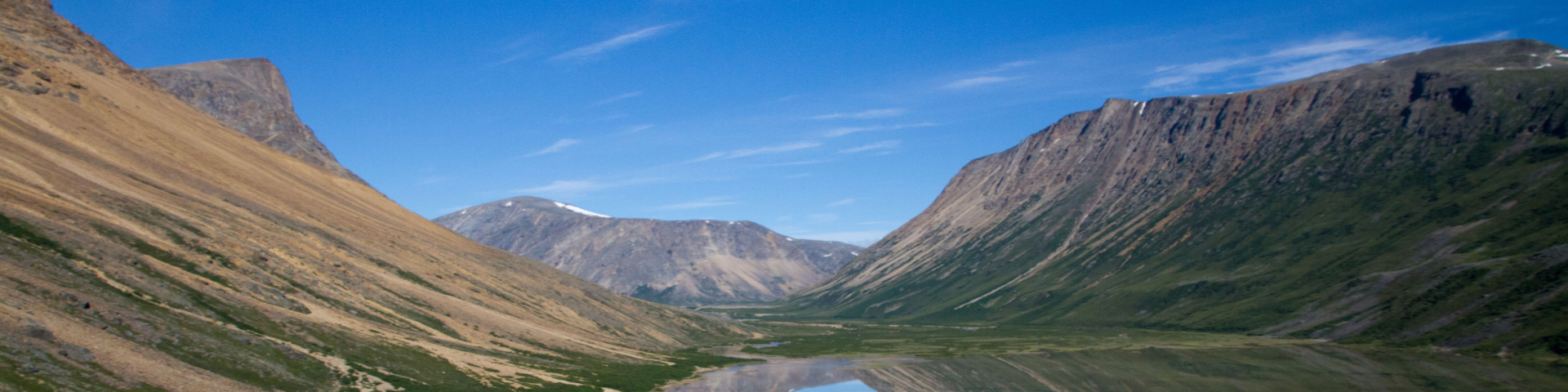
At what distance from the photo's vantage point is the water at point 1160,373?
2704 inches

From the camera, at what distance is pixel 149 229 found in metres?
64.8

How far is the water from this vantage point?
68688 millimetres

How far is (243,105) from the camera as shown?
181750 millimetres

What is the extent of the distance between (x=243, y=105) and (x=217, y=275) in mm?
143282

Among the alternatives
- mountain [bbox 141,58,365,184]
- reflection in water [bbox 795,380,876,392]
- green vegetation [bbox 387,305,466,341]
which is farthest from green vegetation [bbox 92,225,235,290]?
mountain [bbox 141,58,365,184]

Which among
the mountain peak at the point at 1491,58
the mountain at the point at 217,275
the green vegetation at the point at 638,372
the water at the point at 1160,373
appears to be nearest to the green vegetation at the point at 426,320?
the mountain at the point at 217,275

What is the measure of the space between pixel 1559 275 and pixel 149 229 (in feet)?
447

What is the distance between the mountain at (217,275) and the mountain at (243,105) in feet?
128

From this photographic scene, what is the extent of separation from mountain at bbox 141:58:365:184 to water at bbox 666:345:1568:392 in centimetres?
11033

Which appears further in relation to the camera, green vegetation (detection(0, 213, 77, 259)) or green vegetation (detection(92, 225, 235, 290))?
green vegetation (detection(92, 225, 235, 290))

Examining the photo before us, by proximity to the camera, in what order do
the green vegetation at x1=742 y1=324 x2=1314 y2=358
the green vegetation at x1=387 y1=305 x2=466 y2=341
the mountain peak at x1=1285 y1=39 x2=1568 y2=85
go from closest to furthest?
the green vegetation at x1=387 y1=305 x2=466 y2=341 → the green vegetation at x1=742 y1=324 x2=1314 y2=358 → the mountain peak at x1=1285 y1=39 x2=1568 y2=85

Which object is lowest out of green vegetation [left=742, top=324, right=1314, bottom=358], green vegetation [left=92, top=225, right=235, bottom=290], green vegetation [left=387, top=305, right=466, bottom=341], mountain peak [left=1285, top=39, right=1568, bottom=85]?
green vegetation [left=742, top=324, right=1314, bottom=358]

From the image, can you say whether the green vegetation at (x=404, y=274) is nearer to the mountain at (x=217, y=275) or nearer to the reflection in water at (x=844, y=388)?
the mountain at (x=217, y=275)

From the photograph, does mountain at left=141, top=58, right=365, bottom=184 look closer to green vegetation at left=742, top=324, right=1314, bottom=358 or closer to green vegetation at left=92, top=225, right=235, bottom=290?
green vegetation at left=742, top=324, right=1314, bottom=358
